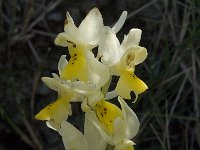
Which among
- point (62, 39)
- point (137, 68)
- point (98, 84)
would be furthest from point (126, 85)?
point (137, 68)

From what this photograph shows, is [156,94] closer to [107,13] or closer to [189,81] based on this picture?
[189,81]

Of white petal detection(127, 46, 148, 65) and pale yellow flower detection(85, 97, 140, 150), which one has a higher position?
white petal detection(127, 46, 148, 65)

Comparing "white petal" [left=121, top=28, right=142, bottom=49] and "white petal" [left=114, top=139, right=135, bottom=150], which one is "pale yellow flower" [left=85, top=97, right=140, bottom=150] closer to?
"white petal" [left=114, top=139, right=135, bottom=150]

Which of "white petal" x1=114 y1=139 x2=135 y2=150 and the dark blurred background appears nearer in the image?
"white petal" x1=114 y1=139 x2=135 y2=150

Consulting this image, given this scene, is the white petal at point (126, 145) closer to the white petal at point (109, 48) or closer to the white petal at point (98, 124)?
the white petal at point (98, 124)

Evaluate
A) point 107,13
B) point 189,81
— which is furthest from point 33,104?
point 189,81

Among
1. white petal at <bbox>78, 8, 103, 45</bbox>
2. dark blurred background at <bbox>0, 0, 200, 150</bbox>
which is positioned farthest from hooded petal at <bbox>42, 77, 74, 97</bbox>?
dark blurred background at <bbox>0, 0, 200, 150</bbox>

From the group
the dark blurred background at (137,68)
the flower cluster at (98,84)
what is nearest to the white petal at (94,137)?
the flower cluster at (98,84)
